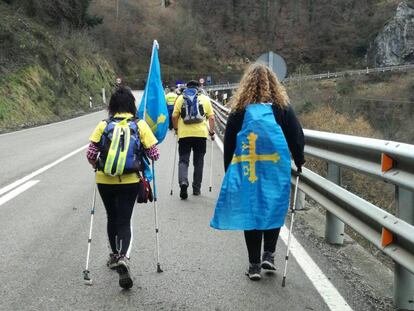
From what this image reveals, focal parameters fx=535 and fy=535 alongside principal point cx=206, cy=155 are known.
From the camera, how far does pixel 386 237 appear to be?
391 cm

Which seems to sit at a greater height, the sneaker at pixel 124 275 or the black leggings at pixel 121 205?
the black leggings at pixel 121 205

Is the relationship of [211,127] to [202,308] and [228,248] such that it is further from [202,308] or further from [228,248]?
[202,308]

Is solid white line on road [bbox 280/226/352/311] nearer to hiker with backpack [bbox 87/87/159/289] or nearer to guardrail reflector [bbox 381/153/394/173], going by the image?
guardrail reflector [bbox 381/153/394/173]

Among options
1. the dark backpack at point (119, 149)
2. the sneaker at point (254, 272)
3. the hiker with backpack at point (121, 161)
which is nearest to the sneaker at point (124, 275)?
the hiker with backpack at point (121, 161)

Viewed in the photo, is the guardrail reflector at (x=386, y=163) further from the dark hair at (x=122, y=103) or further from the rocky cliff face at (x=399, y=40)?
the rocky cliff face at (x=399, y=40)

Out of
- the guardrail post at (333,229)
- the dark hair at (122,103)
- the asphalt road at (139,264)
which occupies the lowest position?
the asphalt road at (139,264)

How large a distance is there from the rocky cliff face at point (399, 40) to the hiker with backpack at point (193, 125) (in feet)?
320

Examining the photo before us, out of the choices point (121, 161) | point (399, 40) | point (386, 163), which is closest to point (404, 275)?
point (386, 163)

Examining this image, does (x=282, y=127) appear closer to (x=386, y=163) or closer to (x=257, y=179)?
(x=257, y=179)

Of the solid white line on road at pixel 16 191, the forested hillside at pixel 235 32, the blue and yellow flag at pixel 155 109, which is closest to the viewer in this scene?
the blue and yellow flag at pixel 155 109

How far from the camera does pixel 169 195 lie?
871 cm

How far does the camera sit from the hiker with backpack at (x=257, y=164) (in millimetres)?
4523

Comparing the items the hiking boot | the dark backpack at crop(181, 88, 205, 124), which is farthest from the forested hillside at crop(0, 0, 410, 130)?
the hiking boot

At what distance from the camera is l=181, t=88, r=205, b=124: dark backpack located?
866 cm
